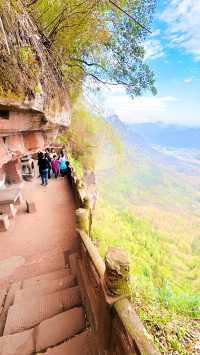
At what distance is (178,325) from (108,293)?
10.4 ft

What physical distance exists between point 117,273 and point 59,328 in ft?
5.60

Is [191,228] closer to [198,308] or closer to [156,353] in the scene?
[198,308]

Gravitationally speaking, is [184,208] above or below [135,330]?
below

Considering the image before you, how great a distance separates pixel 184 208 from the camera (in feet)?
269

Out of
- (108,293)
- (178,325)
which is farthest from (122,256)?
(178,325)

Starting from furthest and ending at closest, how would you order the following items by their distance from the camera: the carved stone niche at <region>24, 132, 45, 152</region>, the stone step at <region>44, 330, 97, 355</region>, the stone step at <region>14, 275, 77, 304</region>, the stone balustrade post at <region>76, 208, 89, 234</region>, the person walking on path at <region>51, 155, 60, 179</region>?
the person walking on path at <region>51, 155, 60, 179</region> < the carved stone niche at <region>24, 132, 45, 152</region> < the stone balustrade post at <region>76, 208, 89, 234</region> < the stone step at <region>14, 275, 77, 304</region> < the stone step at <region>44, 330, 97, 355</region>

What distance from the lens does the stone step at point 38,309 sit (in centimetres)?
316

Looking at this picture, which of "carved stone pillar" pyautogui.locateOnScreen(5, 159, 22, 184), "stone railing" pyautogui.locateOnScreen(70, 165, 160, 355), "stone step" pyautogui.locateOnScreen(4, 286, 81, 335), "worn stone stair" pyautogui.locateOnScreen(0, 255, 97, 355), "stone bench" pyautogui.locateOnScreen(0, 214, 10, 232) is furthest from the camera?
"carved stone pillar" pyautogui.locateOnScreen(5, 159, 22, 184)

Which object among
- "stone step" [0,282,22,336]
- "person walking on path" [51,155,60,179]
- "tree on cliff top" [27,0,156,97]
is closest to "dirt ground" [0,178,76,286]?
"stone step" [0,282,22,336]

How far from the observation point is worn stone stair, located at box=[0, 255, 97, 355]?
2.73 m

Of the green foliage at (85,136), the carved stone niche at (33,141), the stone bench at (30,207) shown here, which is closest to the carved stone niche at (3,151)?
the carved stone niche at (33,141)

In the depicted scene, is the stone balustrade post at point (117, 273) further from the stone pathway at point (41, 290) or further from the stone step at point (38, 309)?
the stone step at point (38, 309)

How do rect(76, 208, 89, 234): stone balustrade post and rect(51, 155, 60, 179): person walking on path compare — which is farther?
rect(51, 155, 60, 179): person walking on path

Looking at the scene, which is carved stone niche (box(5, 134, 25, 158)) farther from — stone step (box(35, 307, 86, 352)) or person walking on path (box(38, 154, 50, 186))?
person walking on path (box(38, 154, 50, 186))
